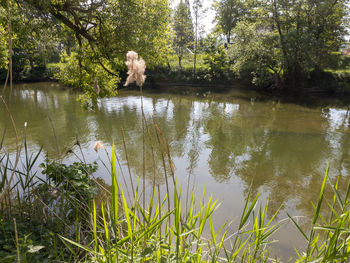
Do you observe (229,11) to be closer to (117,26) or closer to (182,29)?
(182,29)

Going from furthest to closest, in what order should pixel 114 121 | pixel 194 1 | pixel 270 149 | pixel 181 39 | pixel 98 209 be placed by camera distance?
1. pixel 181 39
2. pixel 194 1
3. pixel 114 121
4. pixel 270 149
5. pixel 98 209

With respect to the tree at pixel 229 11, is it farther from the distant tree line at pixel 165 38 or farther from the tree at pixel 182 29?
the tree at pixel 182 29

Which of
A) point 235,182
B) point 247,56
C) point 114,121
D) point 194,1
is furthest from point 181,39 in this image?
point 235,182

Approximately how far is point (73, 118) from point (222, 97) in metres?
11.1

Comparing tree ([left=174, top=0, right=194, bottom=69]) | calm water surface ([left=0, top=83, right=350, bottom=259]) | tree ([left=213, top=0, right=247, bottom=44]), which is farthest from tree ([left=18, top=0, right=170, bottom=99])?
tree ([left=213, top=0, right=247, bottom=44])

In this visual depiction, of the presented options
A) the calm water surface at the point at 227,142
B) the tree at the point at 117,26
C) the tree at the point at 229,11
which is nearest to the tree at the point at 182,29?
the tree at the point at 229,11

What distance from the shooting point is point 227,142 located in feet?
28.8

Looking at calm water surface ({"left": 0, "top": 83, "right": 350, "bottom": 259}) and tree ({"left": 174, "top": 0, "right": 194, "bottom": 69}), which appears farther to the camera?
tree ({"left": 174, "top": 0, "right": 194, "bottom": 69})

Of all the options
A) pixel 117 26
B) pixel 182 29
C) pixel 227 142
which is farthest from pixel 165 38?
pixel 182 29

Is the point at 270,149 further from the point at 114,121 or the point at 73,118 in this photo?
the point at 73,118

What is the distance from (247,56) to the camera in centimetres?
1852

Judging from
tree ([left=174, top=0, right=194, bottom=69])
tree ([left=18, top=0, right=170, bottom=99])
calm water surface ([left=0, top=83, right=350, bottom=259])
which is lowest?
calm water surface ([left=0, top=83, right=350, bottom=259])

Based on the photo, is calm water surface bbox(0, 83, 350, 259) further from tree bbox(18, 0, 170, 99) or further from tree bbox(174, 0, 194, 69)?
tree bbox(174, 0, 194, 69)

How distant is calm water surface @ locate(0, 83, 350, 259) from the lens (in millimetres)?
5348
